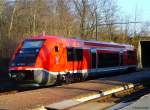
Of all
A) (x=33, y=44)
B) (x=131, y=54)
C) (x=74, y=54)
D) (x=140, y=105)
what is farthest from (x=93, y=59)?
(x=140, y=105)

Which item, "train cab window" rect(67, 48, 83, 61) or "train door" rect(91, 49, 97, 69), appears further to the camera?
"train door" rect(91, 49, 97, 69)

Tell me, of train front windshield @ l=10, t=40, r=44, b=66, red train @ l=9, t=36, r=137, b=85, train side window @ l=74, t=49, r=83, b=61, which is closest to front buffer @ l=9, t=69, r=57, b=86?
red train @ l=9, t=36, r=137, b=85

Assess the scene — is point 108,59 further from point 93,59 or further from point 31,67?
point 31,67

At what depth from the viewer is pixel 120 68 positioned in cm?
Result: 4184

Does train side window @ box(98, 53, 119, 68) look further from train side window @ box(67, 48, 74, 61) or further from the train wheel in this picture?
the train wheel

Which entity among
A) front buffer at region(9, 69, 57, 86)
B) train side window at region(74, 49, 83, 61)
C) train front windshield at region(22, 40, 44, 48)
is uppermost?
train front windshield at region(22, 40, 44, 48)

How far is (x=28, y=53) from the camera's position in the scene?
2619cm

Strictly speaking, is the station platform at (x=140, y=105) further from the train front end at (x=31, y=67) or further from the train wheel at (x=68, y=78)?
the train wheel at (x=68, y=78)

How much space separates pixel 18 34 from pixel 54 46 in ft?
82.3

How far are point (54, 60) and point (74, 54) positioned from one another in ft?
10.9

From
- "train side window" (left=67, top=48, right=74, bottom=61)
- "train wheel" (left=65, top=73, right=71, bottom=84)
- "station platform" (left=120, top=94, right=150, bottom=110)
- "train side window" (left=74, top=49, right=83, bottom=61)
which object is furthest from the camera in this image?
"train side window" (left=74, top=49, right=83, bottom=61)

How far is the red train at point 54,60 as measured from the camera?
25453 millimetres

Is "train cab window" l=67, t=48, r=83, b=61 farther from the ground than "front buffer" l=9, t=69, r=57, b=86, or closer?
farther from the ground

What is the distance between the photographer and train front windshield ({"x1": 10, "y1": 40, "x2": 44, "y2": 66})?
2571 centimetres
